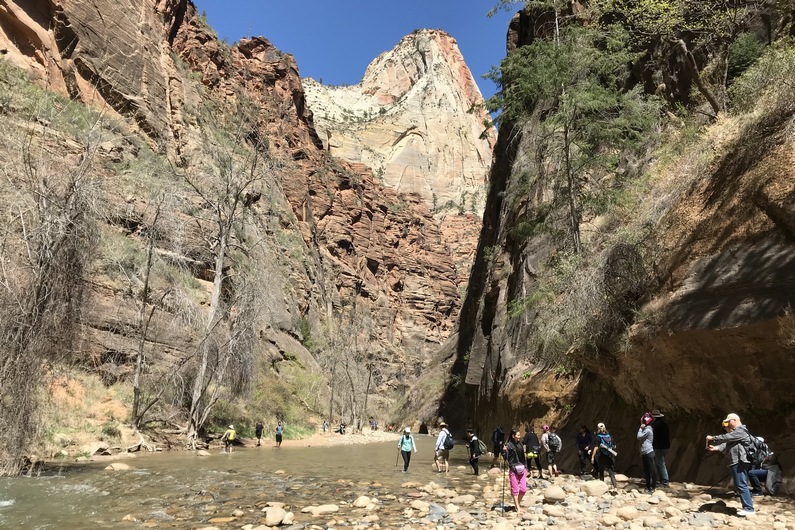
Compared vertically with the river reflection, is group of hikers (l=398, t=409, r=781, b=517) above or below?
above

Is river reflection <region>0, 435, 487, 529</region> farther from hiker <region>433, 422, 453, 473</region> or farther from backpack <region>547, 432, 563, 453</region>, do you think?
backpack <region>547, 432, 563, 453</region>

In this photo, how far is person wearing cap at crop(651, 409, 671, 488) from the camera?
966 centimetres

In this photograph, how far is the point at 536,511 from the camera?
819cm

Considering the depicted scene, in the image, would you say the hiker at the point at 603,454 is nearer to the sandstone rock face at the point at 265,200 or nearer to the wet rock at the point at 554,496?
the wet rock at the point at 554,496

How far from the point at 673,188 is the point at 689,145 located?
266 centimetres

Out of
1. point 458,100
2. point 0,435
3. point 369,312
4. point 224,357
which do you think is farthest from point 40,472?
point 458,100

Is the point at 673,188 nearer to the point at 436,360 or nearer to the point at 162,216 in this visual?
the point at 162,216

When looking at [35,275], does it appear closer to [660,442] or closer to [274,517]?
[274,517]

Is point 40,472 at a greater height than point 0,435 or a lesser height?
lesser

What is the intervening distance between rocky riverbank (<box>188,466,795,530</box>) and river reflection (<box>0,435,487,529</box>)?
0.35ft

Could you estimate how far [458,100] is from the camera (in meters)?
158

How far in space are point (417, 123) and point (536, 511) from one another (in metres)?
141

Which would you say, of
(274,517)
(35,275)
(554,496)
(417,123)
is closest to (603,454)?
(554,496)

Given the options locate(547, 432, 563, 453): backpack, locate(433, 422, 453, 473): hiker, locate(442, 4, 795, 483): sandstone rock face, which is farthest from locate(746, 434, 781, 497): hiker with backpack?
locate(433, 422, 453, 473): hiker
